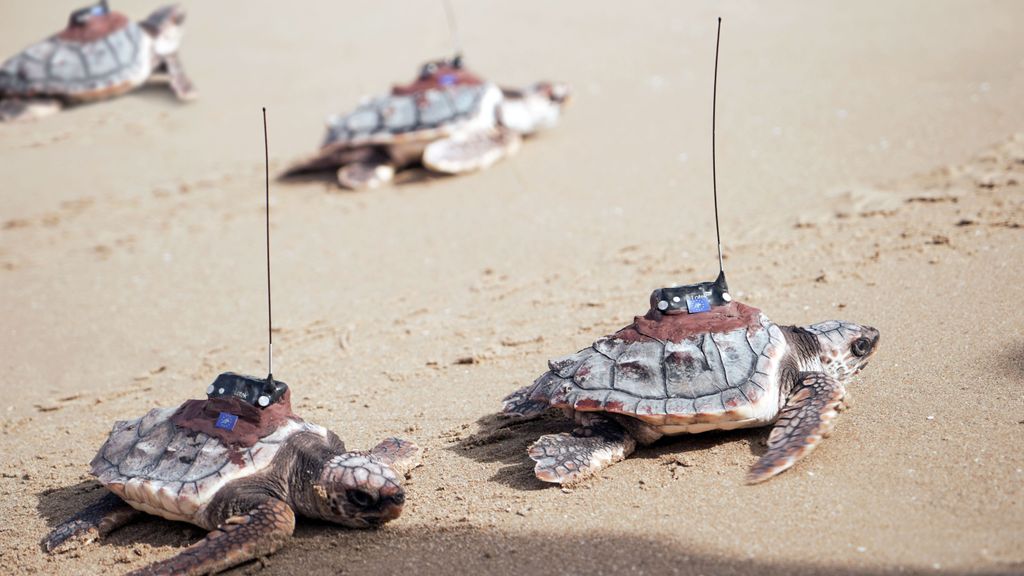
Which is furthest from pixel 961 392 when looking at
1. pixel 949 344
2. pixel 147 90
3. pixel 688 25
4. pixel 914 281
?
pixel 147 90

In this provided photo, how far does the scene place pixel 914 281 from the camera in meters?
5.17

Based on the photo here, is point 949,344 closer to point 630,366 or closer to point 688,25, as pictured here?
point 630,366

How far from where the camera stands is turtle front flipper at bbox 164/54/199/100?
9.90 metres

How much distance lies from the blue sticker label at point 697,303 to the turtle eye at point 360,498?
4.72 ft

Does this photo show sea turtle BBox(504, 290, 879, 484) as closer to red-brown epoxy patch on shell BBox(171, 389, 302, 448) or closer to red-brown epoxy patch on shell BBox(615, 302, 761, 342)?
red-brown epoxy patch on shell BBox(615, 302, 761, 342)

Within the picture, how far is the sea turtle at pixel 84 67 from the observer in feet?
31.5

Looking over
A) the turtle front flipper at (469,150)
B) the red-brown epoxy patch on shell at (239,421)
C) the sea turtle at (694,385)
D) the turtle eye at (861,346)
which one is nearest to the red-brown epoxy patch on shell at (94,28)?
the turtle front flipper at (469,150)

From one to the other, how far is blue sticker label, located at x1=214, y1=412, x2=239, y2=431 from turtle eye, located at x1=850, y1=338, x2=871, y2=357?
249 centimetres

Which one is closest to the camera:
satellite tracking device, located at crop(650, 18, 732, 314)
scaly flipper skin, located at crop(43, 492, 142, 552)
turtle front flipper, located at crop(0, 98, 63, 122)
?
scaly flipper skin, located at crop(43, 492, 142, 552)

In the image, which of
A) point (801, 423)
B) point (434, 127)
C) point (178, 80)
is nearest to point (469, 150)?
point (434, 127)

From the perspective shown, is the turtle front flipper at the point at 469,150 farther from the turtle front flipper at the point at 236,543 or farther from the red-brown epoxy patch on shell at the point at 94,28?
the turtle front flipper at the point at 236,543

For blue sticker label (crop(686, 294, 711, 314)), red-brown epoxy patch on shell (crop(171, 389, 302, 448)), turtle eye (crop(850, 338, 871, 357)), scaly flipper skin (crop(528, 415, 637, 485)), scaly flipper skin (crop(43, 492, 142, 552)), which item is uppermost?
blue sticker label (crop(686, 294, 711, 314))

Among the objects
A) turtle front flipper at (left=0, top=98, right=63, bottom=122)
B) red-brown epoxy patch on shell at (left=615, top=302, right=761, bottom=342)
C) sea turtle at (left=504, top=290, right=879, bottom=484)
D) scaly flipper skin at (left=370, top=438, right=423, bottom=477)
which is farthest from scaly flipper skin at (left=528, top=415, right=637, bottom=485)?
turtle front flipper at (left=0, top=98, right=63, bottom=122)

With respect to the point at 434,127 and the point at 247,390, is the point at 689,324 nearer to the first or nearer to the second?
the point at 247,390
